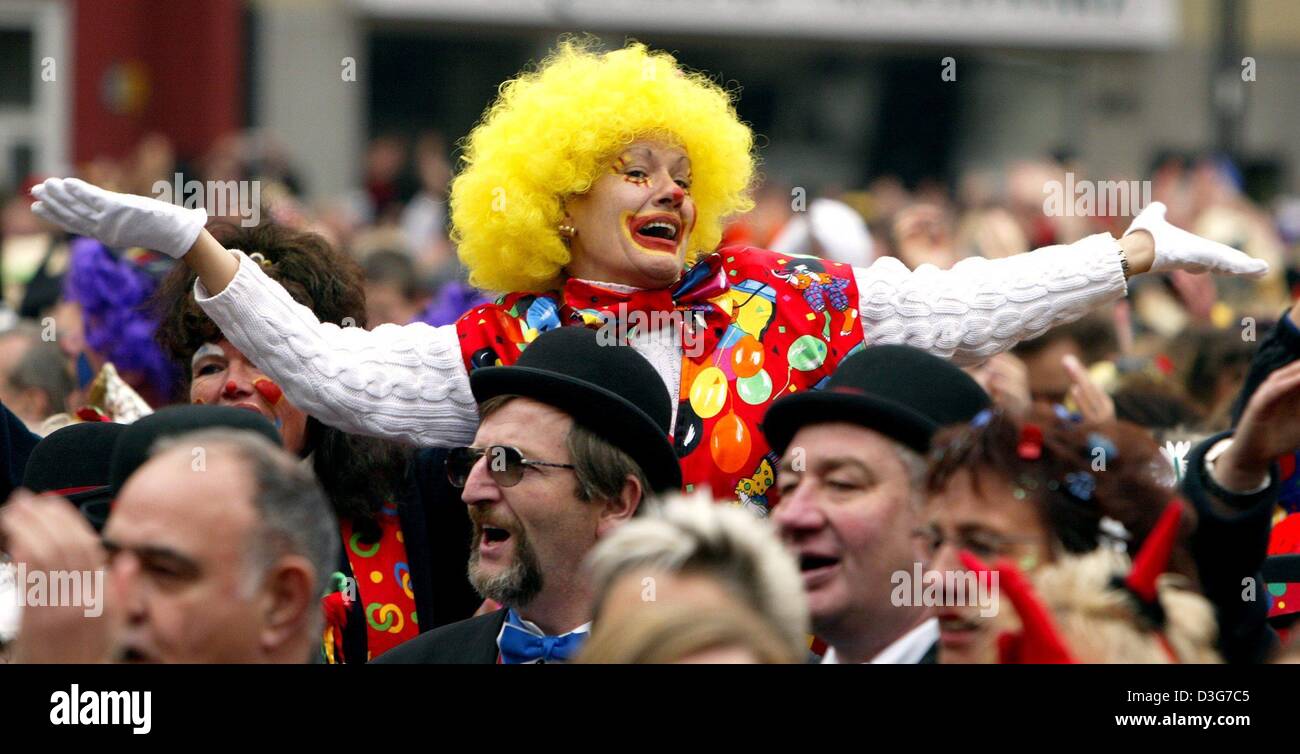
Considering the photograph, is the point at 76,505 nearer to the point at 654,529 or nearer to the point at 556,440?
the point at 556,440

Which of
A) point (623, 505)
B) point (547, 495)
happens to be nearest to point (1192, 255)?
point (623, 505)

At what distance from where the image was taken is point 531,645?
3928 millimetres

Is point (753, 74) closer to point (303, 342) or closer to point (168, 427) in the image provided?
point (303, 342)

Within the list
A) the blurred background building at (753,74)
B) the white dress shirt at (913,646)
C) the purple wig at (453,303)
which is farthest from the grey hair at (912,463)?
the blurred background building at (753,74)

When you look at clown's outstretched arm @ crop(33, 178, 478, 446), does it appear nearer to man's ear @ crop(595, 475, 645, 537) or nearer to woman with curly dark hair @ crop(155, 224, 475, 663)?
woman with curly dark hair @ crop(155, 224, 475, 663)

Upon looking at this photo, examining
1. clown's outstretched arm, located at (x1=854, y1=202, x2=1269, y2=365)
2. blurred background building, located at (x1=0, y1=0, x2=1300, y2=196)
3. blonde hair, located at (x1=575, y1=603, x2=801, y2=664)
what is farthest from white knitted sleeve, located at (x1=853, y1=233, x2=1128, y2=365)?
blurred background building, located at (x1=0, y1=0, x2=1300, y2=196)

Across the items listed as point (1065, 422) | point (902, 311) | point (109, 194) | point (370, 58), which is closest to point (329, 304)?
point (109, 194)

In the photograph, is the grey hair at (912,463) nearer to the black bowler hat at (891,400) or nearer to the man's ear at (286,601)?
the black bowler hat at (891,400)

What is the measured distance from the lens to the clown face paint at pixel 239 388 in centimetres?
468

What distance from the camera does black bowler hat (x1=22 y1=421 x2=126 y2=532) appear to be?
4.14 m

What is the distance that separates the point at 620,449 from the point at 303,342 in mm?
744

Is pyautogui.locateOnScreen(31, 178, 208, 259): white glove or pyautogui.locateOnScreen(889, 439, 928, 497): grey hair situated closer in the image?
pyautogui.locateOnScreen(889, 439, 928, 497): grey hair

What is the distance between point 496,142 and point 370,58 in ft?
52.0

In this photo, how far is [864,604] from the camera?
3.53 meters
